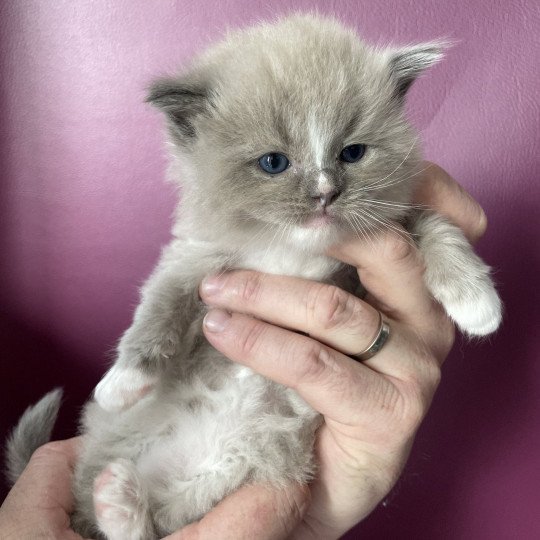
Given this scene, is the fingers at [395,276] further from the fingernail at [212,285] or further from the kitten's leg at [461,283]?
the fingernail at [212,285]

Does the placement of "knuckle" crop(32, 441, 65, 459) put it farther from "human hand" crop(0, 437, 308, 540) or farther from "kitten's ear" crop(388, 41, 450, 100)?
"kitten's ear" crop(388, 41, 450, 100)

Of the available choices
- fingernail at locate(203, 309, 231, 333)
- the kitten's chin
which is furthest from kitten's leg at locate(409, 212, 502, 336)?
fingernail at locate(203, 309, 231, 333)

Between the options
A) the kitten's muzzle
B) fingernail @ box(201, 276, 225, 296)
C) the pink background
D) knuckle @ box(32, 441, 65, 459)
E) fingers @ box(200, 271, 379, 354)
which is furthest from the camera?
the pink background

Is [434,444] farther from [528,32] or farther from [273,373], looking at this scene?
[528,32]

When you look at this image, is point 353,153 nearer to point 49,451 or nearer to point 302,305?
point 302,305

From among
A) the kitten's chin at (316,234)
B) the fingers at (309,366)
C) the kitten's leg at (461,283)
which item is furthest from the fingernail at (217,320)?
the kitten's leg at (461,283)

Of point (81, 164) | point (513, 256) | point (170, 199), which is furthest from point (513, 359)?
point (81, 164)
